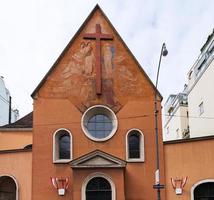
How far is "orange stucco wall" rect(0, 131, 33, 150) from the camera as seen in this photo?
1362 inches

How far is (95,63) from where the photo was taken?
26.6 m

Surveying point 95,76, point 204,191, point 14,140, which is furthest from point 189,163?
point 14,140

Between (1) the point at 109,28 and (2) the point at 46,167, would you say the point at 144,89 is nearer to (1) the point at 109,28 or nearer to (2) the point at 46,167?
(1) the point at 109,28

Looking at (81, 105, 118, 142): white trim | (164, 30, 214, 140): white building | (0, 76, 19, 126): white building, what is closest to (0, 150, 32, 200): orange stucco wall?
(81, 105, 118, 142): white trim

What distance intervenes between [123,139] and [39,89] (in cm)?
565

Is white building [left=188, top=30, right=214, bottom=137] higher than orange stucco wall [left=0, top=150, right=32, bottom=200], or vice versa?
white building [left=188, top=30, right=214, bottom=137]

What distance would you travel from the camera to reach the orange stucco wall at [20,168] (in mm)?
24828

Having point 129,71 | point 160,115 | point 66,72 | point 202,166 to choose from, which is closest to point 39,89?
point 66,72

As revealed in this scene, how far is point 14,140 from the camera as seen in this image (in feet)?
114

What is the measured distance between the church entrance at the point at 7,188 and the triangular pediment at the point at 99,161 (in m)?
4.75

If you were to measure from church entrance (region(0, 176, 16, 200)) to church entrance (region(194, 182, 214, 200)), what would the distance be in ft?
34.0

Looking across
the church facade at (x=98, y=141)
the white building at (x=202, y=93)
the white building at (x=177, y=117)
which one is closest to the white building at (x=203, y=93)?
the white building at (x=202, y=93)

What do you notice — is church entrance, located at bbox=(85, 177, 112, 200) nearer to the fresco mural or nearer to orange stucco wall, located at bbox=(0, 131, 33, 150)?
the fresco mural

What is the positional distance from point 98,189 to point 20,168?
4.73m
